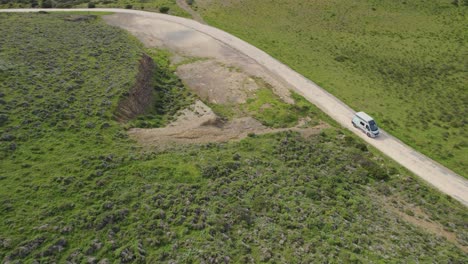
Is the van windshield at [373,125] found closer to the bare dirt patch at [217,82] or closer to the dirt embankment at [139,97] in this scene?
the bare dirt patch at [217,82]

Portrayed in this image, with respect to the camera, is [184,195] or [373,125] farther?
[373,125]

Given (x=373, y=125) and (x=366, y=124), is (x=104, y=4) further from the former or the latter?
(x=373, y=125)

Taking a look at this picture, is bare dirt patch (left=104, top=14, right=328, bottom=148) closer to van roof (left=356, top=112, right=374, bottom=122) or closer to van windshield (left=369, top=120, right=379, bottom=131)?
van roof (left=356, top=112, right=374, bottom=122)

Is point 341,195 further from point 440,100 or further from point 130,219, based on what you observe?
point 440,100

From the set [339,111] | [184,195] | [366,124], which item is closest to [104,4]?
[339,111]

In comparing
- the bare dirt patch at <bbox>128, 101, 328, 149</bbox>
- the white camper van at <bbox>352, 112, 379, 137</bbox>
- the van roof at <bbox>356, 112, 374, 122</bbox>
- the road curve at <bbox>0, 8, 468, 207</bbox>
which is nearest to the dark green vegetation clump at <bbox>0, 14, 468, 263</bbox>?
the bare dirt patch at <bbox>128, 101, 328, 149</bbox>

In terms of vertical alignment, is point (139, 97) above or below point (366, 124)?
above

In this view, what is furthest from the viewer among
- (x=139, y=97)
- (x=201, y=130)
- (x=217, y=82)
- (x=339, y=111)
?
(x=217, y=82)
